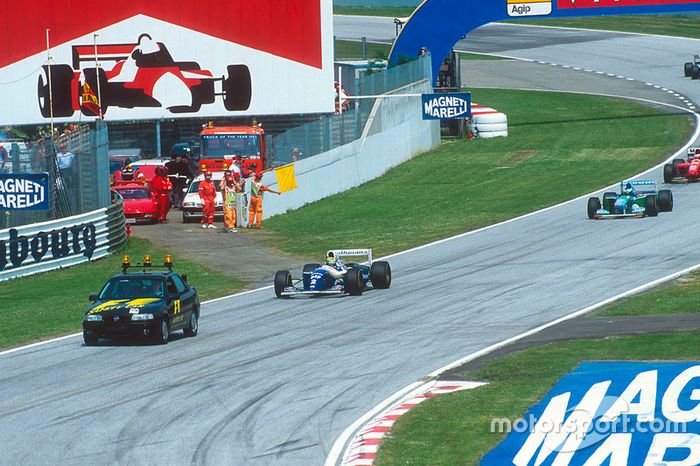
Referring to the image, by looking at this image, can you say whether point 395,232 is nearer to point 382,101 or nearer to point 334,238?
point 334,238

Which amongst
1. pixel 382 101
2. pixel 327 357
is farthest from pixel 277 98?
pixel 327 357

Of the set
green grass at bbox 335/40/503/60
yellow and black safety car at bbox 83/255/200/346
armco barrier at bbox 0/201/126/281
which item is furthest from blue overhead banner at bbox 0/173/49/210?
green grass at bbox 335/40/503/60

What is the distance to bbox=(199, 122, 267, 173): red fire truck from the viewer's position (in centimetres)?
4100

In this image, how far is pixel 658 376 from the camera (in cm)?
1526

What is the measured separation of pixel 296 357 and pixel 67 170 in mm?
16012

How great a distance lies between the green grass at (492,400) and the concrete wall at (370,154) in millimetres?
22687

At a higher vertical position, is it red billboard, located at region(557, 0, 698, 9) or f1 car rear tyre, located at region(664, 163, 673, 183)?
red billboard, located at region(557, 0, 698, 9)

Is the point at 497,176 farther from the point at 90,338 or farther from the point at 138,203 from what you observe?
the point at 90,338

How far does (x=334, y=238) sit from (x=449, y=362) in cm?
1687

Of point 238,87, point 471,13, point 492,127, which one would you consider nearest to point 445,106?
point 471,13

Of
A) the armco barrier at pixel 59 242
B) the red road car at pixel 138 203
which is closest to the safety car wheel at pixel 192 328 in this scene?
the armco barrier at pixel 59 242

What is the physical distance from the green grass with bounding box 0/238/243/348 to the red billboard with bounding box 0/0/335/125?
1588 centimetres

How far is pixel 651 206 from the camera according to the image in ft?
107

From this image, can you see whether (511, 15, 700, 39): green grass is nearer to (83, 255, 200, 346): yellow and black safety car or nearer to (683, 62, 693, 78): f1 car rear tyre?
(683, 62, 693, 78): f1 car rear tyre
